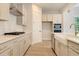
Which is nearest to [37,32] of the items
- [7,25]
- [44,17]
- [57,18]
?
[44,17]

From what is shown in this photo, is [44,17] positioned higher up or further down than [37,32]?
higher up

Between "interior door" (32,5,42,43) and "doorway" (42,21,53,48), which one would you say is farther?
"doorway" (42,21,53,48)

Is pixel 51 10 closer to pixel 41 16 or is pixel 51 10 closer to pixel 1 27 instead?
pixel 41 16

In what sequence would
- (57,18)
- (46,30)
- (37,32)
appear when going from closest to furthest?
(37,32) < (57,18) < (46,30)

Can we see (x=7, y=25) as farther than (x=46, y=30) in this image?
No

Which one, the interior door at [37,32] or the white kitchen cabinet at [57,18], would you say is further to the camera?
the white kitchen cabinet at [57,18]

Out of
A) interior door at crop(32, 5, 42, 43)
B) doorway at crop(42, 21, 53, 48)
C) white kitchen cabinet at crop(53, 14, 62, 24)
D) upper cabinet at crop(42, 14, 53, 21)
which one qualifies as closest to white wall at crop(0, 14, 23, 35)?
interior door at crop(32, 5, 42, 43)

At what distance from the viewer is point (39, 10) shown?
781 centimetres

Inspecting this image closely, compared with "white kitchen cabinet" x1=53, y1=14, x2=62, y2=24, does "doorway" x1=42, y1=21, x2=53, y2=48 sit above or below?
below

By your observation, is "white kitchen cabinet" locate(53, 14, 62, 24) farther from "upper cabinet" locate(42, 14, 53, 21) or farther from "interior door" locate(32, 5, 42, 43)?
"interior door" locate(32, 5, 42, 43)

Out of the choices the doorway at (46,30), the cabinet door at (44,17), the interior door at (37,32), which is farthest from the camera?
the doorway at (46,30)

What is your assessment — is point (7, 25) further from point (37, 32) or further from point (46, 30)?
point (46, 30)

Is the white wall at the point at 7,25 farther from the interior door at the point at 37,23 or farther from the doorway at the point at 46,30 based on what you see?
the doorway at the point at 46,30

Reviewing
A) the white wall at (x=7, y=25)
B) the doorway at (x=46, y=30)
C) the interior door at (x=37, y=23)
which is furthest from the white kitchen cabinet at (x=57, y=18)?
the white wall at (x=7, y=25)
